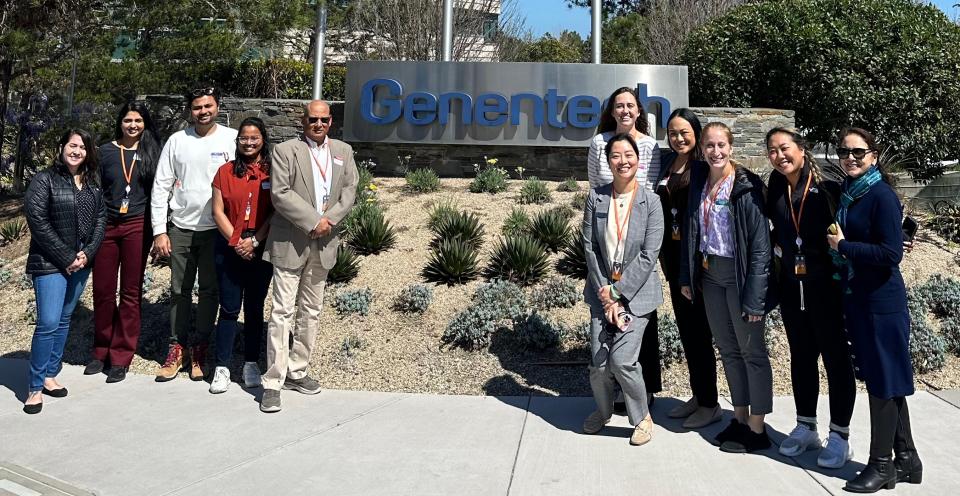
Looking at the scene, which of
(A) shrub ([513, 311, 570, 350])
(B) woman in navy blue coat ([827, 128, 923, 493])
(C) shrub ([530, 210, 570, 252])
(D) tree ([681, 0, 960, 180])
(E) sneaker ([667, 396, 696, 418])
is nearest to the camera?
(B) woman in navy blue coat ([827, 128, 923, 493])

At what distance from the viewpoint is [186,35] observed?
1223 centimetres

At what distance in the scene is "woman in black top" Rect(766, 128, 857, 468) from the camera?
4.53m

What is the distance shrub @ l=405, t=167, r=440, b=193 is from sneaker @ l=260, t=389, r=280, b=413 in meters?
5.55

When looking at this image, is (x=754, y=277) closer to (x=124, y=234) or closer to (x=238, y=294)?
(x=238, y=294)

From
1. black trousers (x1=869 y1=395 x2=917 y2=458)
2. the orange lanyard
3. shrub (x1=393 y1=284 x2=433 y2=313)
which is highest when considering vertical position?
the orange lanyard

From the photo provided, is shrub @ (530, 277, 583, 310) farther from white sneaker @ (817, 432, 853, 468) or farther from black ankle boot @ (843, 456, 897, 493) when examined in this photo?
black ankle boot @ (843, 456, 897, 493)

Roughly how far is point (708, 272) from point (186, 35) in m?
9.51

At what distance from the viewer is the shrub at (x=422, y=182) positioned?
36.1ft

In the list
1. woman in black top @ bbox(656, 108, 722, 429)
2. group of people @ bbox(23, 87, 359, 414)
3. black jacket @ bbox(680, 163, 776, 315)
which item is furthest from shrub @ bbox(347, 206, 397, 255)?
black jacket @ bbox(680, 163, 776, 315)

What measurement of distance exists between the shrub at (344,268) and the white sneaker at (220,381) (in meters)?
1.99

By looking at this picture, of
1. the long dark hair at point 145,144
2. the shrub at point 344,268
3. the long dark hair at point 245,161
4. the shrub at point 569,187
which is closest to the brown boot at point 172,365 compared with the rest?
the long dark hair at point 145,144

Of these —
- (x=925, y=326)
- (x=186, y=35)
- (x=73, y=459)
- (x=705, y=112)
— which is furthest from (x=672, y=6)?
(x=73, y=459)

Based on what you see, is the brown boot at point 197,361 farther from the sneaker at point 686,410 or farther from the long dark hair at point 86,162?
the sneaker at point 686,410

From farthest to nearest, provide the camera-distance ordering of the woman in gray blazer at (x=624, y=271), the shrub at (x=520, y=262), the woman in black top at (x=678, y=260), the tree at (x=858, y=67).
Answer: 1. the tree at (x=858, y=67)
2. the shrub at (x=520, y=262)
3. the woman in black top at (x=678, y=260)
4. the woman in gray blazer at (x=624, y=271)
